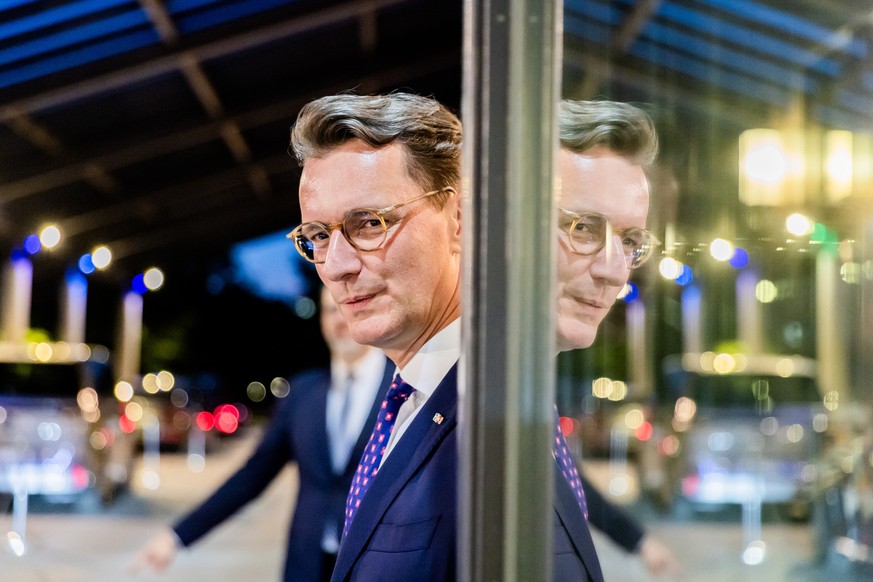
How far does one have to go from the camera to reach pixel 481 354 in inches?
67.6

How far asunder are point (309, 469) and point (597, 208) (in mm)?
2001

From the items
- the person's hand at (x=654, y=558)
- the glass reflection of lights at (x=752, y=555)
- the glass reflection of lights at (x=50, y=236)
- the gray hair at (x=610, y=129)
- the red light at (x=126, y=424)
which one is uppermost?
the glass reflection of lights at (x=50, y=236)

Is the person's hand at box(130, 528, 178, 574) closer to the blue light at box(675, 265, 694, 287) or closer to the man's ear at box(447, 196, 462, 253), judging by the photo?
the man's ear at box(447, 196, 462, 253)

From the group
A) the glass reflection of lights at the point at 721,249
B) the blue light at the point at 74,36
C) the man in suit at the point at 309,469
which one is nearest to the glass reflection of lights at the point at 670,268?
the glass reflection of lights at the point at 721,249

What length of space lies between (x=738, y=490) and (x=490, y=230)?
6.60 m

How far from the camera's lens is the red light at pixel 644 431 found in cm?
1085

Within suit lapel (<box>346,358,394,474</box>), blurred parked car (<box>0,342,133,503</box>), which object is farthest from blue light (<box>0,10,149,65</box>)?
blurred parked car (<box>0,342,133,503</box>)

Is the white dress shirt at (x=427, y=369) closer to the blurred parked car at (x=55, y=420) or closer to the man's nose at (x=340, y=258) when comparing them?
the man's nose at (x=340, y=258)

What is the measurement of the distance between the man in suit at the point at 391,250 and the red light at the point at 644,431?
8.90 metres

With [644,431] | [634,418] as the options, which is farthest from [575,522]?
[634,418]

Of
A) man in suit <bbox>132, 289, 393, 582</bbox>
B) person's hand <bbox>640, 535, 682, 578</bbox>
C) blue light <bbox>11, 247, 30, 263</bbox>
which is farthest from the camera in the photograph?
blue light <bbox>11, 247, 30, 263</bbox>

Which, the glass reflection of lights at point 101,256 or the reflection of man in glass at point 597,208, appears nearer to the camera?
the reflection of man in glass at point 597,208

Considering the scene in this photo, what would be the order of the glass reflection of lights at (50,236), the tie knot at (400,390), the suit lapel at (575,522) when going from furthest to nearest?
the glass reflection of lights at (50,236) → the tie knot at (400,390) → the suit lapel at (575,522)

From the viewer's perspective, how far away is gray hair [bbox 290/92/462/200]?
2062 mm
